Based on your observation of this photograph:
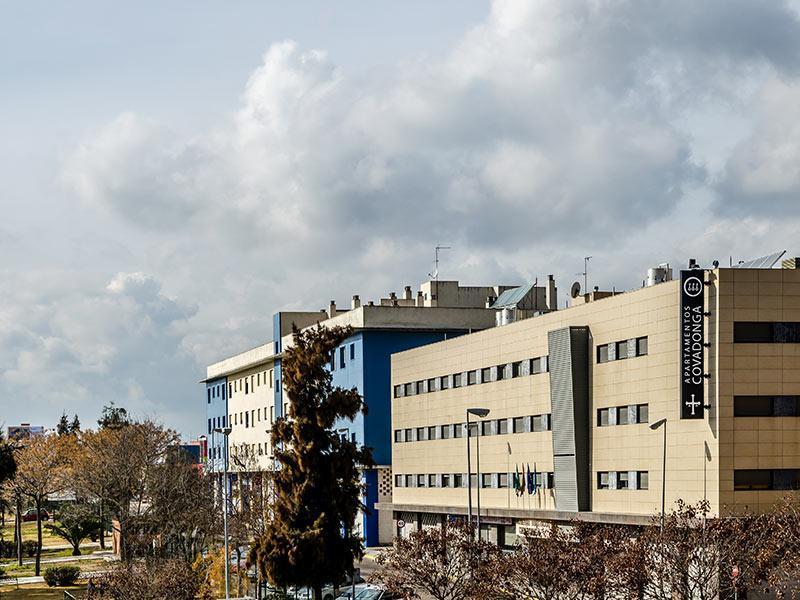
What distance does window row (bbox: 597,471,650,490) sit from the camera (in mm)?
65438

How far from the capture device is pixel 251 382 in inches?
5472

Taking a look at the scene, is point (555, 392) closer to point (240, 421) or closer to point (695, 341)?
point (695, 341)

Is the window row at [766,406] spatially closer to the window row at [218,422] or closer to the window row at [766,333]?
the window row at [766,333]

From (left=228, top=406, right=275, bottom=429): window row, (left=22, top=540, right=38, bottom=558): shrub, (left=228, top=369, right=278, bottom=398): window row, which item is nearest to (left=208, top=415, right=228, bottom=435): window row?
(left=228, top=406, right=275, bottom=429): window row

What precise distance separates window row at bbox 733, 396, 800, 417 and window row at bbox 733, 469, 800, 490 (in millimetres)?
2510

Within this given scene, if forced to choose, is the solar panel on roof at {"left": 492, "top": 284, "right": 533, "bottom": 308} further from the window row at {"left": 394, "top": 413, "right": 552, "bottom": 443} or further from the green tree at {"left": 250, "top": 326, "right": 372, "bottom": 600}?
the green tree at {"left": 250, "top": 326, "right": 372, "bottom": 600}

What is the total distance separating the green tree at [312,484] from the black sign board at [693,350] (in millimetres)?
14609

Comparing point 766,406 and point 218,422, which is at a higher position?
point 766,406

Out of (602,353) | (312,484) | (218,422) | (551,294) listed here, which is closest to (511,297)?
(551,294)

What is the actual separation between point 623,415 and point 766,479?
9.08m

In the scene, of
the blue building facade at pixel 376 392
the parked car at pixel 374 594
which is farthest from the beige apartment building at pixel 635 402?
the blue building facade at pixel 376 392

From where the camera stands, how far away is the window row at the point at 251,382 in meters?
130

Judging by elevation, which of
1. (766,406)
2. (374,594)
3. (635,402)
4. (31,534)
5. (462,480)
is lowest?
(31,534)

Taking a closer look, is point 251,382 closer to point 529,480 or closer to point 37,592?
point 37,592
